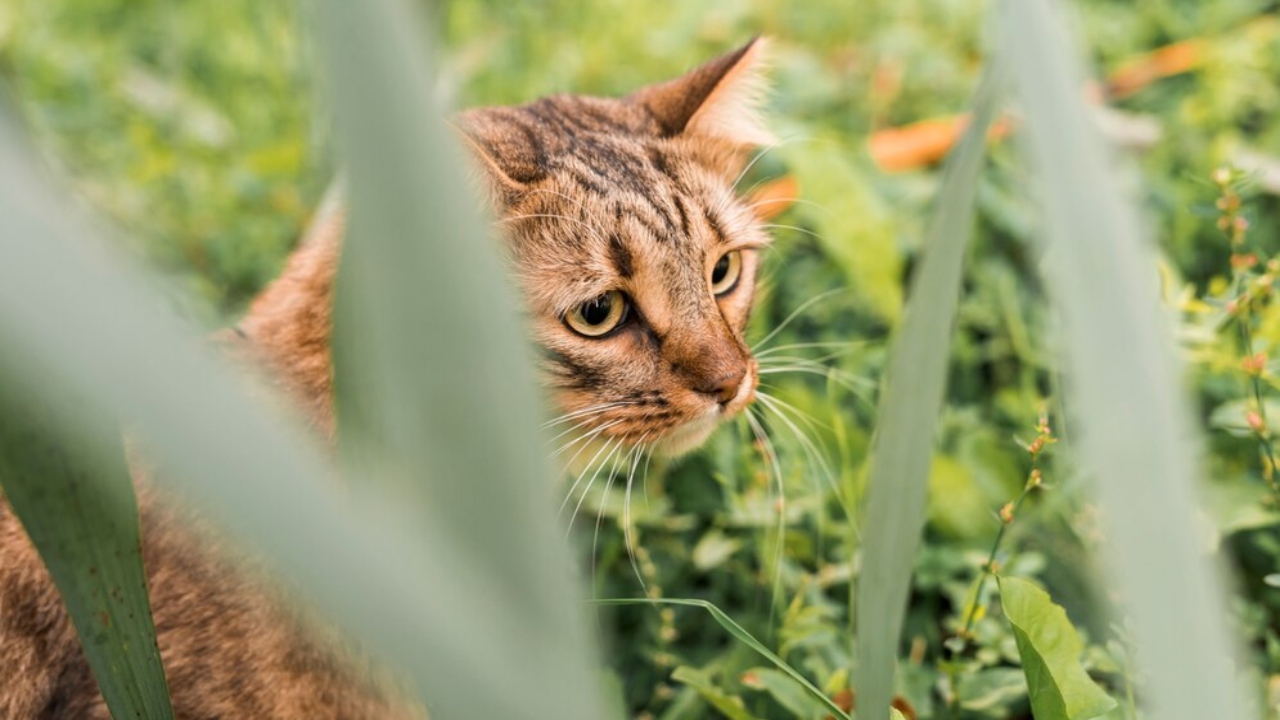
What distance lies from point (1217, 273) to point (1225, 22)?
1271 mm

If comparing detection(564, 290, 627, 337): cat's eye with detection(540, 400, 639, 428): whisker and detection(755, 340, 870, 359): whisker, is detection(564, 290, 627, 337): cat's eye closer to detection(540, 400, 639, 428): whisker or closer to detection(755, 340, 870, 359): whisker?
detection(540, 400, 639, 428): whisker

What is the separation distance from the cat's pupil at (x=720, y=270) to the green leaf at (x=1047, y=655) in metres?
0.77

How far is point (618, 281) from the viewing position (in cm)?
158

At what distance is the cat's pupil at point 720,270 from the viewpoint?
1.79m

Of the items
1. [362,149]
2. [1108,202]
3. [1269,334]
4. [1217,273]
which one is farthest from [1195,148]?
[362,149]

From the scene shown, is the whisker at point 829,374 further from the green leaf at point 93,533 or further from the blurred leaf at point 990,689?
the green leaf at point 93,533

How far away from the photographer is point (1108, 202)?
0.85 metres

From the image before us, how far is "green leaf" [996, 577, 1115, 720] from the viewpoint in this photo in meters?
1.17

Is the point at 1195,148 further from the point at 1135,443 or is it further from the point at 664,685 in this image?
the point at 1135,443

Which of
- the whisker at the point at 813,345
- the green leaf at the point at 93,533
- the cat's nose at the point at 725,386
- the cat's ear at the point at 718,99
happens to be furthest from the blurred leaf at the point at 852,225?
the green leaf at the point at 93,533

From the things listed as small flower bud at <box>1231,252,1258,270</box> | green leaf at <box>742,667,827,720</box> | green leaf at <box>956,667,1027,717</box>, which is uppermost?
small flower bud at <box>1231,252,1258,270</box>

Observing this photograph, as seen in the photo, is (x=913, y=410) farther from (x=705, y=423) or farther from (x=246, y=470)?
(x=246, y=470)

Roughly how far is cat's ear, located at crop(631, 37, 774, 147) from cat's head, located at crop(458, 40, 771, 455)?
4.9 inches

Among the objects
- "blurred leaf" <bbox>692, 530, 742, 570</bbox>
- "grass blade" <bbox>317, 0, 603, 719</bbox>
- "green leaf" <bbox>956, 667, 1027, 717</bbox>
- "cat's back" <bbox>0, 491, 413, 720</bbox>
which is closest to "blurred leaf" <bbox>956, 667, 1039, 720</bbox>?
"green leaf" <bbox>956, 667, 1027, 717</bbox>
